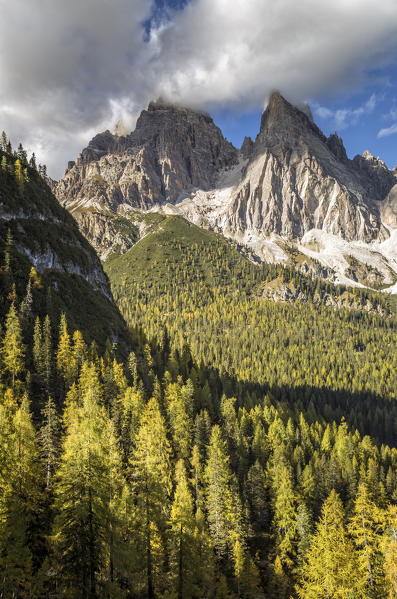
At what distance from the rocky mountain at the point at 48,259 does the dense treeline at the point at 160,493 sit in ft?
31.6

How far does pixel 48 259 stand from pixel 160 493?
75671 millimetres

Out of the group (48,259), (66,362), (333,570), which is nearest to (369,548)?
(333,570)

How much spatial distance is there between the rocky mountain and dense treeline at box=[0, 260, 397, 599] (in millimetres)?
9647

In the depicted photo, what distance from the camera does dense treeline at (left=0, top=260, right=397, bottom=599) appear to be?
25875 millimetres

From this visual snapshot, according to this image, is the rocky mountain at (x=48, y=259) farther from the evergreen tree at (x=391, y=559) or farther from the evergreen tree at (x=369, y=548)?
the evergreen tree at (x=391, y=559)

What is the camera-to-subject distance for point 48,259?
94438mm

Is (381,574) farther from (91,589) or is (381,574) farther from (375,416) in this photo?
(375,416)

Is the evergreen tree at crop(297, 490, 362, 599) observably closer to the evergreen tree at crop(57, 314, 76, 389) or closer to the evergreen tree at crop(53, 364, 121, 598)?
the evergreen tree at crop(53, 364, 121, 598)

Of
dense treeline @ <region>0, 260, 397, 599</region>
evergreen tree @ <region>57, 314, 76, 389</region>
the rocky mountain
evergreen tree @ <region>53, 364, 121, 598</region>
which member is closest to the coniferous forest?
evergreen tree @ <region>53, 364, 121, 598</region>

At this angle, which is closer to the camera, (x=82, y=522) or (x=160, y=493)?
(x=82, y=522)

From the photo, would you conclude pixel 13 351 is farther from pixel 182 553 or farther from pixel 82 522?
pixel 82 522

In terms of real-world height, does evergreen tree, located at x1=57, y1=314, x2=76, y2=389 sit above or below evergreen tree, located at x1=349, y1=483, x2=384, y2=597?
above

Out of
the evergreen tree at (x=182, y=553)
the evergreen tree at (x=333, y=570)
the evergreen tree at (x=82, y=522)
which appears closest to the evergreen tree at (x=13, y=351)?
the evergreen tree at (x=182, y=553)

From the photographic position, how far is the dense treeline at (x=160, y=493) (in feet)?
84.9
